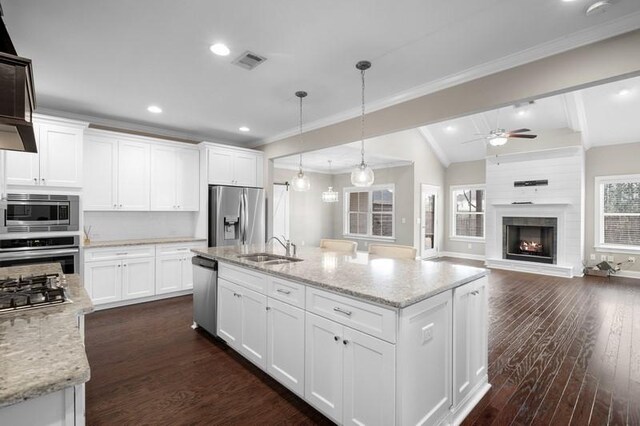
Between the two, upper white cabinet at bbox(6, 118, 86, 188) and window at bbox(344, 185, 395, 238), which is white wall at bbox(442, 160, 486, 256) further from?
upper white cabinet at bbox(6, 118, 86, 188)

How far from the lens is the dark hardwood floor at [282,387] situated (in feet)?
6.92

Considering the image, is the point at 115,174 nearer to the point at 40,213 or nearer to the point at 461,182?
the point at 40,213

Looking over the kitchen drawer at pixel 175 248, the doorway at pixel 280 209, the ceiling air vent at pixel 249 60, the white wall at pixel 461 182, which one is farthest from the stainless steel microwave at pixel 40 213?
the white wall at pixel 461 182

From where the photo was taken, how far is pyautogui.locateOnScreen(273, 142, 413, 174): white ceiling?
6795 mm

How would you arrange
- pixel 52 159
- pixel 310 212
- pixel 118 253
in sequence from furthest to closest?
pixel 310 212 → pixel 118 253 → pixel 52 159

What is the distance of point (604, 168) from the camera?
663 cm

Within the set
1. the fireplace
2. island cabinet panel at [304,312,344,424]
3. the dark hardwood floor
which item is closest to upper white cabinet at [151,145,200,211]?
the dark hardwood floor

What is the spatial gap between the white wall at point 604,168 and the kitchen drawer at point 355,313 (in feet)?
24.5

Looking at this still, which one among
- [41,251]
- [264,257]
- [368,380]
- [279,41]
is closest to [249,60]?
[279,41]

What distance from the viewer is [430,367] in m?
1.80

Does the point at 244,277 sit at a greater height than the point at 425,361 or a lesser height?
greater

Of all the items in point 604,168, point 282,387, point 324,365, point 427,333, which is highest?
point 604,168

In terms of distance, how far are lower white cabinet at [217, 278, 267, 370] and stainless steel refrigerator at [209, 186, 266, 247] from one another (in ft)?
6.55

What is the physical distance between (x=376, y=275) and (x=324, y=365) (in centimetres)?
67
